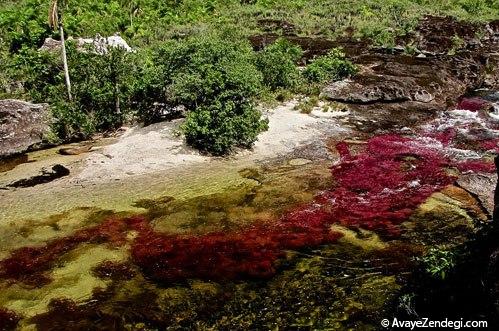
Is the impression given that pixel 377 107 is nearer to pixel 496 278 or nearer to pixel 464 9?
pixel 496 278

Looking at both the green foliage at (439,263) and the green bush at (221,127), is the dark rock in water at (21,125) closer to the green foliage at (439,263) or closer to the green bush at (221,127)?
the green bush at (221,127)

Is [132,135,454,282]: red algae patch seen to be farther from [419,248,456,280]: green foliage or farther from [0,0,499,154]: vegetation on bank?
[0,0,499,154]: vegetation on bank

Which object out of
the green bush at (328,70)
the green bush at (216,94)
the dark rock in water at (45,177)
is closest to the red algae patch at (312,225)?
the green bush at (216,94)

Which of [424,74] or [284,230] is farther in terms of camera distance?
[424,74]

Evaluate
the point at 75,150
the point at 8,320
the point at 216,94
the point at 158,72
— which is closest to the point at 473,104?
the point at 216,94

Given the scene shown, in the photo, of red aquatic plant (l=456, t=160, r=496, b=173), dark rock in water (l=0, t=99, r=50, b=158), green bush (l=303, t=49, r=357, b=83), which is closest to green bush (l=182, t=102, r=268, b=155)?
dark rock in water (l=0, t=99, r=50, b=158)

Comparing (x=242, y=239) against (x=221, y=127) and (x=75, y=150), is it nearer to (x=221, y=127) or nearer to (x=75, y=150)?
(x=221, y=127)
